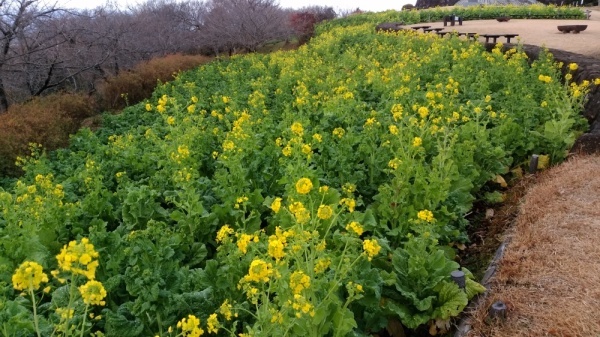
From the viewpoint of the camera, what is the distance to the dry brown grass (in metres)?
3.36

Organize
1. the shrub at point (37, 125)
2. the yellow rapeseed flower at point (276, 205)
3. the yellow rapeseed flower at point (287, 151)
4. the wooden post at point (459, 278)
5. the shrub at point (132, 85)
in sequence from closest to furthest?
the yellow rapeseed flower at point (276, 205), the wooden post at point (459, 278), the yellow rapeseed flower at point (287, 151), the shrub at point (37, 125), the shrub at point (132, 85)

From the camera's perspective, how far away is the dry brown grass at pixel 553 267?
3361 mm

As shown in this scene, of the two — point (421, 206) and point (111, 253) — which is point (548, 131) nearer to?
point (421, 206)

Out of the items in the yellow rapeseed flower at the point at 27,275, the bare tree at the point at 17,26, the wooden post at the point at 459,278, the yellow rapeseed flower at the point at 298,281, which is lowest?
the wooden post at the point at 459,278

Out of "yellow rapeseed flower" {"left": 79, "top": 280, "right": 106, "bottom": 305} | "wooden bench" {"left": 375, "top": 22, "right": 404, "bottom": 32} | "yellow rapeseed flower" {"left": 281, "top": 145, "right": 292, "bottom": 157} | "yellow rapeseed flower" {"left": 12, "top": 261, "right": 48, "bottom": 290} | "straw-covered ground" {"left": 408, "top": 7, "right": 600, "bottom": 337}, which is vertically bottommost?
"straw-covered ground" {"left": 408, "top": 7, "right": 600, "bottom": 337}

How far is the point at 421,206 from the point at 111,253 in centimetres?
271

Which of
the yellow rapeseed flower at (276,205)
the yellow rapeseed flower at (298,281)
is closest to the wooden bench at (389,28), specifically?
the yellow rapeseed flower at (276,205)

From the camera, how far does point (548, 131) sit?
6.37m

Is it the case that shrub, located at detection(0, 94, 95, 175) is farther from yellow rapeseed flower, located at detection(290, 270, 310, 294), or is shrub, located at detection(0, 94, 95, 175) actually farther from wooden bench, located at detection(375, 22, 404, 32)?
wooden bench, located at detection(375, 22, 404, 32)

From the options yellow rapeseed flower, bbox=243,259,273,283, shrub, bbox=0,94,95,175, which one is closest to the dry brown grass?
yellow rapeseed flower, bbox=243,259,273,283

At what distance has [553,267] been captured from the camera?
394 centimetres

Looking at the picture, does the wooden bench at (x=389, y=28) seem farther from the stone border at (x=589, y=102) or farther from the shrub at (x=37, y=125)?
the shrub at (x=37, y=125)

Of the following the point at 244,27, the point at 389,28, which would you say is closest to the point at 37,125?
the point at 389,28

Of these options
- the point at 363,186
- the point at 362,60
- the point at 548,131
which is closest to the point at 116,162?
the point at 363,186
